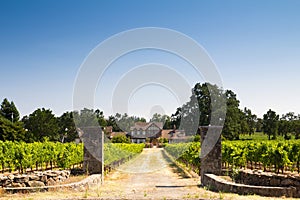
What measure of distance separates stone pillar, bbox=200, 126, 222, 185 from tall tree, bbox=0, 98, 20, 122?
54.9m

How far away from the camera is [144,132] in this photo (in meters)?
82.2

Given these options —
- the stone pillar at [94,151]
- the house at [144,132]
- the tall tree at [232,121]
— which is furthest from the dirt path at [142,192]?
the house at [144,132]

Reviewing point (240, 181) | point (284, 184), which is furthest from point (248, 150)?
point (284, 184)

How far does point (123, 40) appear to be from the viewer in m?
20.4

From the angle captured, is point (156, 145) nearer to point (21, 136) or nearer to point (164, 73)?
point (21, 136)

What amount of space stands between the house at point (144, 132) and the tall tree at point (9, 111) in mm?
28113

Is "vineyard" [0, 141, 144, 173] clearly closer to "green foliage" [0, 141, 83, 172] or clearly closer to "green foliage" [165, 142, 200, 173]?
"green foliage" [0, 141, 83, 172]

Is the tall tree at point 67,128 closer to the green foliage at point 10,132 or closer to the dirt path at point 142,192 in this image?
the green foliage at point 10,132

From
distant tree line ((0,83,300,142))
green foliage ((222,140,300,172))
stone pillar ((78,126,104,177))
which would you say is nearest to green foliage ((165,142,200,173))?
green foliage ((222,140,300,172))

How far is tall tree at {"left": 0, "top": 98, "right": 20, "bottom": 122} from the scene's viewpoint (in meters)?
61.8

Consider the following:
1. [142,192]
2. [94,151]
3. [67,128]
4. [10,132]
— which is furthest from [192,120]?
[142,192]

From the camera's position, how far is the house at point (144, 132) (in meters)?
80.9

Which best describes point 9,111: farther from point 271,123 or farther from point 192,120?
point 271,123

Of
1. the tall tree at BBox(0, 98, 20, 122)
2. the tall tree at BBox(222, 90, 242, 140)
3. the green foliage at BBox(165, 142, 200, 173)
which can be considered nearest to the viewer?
the green foliage at BBox(165, 142, 200, 173)
